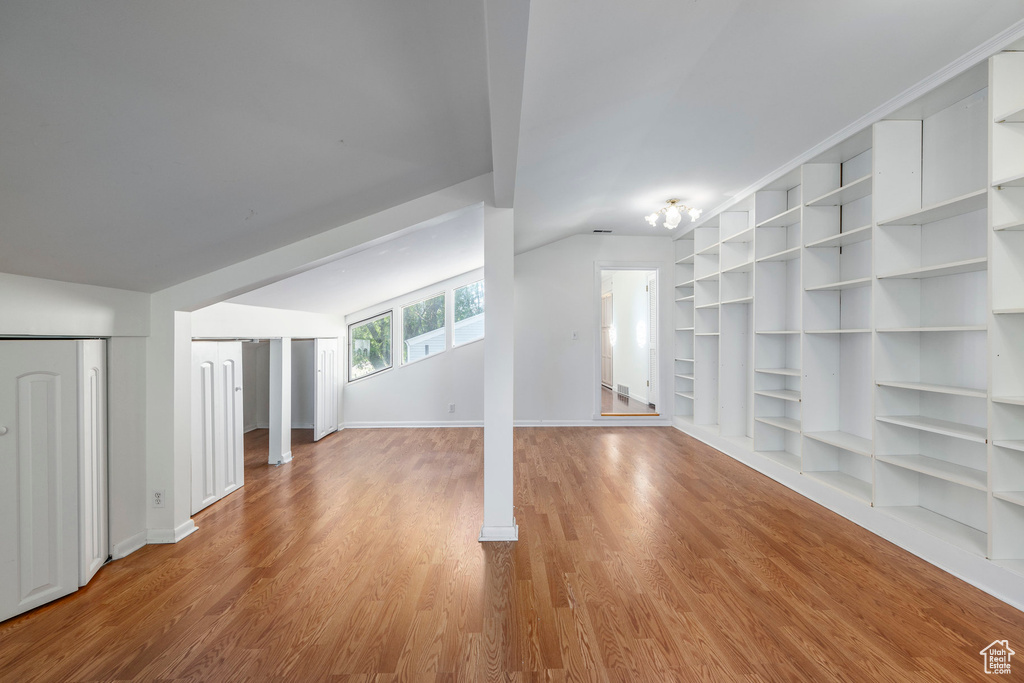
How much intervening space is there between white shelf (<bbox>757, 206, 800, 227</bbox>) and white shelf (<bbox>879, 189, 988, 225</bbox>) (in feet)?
3.22

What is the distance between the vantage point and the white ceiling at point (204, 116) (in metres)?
1.16

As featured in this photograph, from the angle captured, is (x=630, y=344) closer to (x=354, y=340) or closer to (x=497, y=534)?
(x=354, y=340)

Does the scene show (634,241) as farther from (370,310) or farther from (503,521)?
(503,521)

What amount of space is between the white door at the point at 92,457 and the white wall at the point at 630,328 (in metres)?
7.12

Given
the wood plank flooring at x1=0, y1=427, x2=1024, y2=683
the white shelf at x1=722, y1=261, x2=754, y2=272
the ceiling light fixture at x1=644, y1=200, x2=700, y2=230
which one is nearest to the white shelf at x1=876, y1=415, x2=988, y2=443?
the wood plank flooring at x1=0, y1=427, x2=1024, y2=683

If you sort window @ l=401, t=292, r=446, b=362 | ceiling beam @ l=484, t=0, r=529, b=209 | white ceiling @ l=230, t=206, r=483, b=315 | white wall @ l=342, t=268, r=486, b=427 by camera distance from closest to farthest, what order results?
1. ceiling beam @ l=484, t=0, r=529, b=209
2. white ceiling @ l=230, t=206, r=483, b=315
3. white wall @ l=342, t=268, r=486, b=427
4. window @ l=401, t=292, r=446, b=362

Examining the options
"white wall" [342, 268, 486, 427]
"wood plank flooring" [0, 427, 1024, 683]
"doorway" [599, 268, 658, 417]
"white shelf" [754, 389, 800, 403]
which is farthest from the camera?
"doorway" [599, 268, 658, 417]

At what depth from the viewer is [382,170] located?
237cm

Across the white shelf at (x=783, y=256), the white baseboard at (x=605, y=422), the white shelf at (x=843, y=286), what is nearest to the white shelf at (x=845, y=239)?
the white shelf at (x=783, y=256)

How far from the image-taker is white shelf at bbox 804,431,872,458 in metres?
3.13

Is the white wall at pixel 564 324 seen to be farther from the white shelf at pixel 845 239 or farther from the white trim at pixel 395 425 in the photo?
the white shelf at pixel 845 239

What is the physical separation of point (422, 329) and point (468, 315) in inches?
27.1

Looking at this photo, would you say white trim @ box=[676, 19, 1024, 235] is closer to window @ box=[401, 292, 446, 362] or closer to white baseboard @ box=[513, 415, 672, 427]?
white baseboard @ box=[513, 415, 672, 427]

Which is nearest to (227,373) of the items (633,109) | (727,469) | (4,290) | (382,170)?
(4,290)
